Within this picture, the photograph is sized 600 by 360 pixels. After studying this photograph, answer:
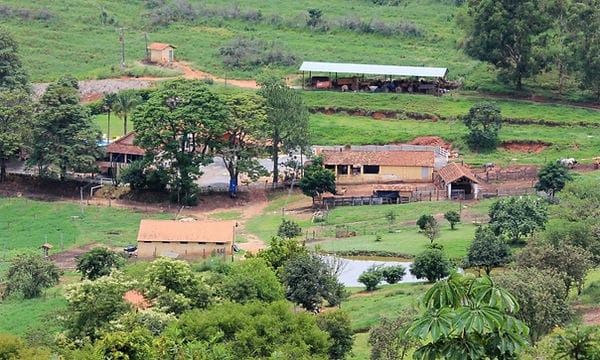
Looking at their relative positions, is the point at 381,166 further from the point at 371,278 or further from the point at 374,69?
the point at 371,278

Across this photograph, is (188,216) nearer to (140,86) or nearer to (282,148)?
(282,148)

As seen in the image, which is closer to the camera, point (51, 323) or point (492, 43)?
point (51, 323)

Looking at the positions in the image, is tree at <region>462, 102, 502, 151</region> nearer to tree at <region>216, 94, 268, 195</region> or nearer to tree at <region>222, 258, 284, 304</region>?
tree at <region>216, 94, 268, 195</region>

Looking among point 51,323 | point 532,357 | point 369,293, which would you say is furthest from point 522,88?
point 532,357

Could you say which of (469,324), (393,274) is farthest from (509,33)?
(469,324)

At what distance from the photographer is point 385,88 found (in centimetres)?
10375

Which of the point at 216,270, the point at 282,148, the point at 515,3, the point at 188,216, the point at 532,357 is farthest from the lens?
the point at 515,3

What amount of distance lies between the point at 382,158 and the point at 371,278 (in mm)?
25899

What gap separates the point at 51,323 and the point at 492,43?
182 feet

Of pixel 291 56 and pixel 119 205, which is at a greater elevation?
pixel 291 56

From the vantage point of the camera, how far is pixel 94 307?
5053 centimetres

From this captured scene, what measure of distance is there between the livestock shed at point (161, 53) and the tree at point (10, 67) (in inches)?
565

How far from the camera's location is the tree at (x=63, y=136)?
83938 mm

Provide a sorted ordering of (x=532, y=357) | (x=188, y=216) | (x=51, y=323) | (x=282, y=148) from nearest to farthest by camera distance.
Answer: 1. (x=532, y=357)
2. (x=51, y=323)
3. (x=188, y=216)
4. (x=282, y=148)
